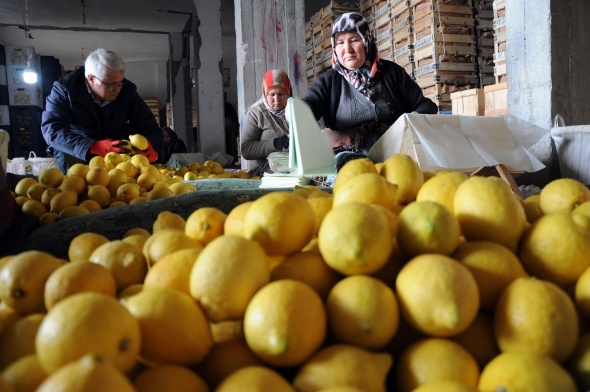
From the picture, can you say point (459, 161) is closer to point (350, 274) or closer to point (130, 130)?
point (350, 274)

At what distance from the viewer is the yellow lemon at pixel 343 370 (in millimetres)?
722

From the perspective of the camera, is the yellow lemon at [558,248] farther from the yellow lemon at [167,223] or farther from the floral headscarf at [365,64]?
the floral headscarf at [365,64]

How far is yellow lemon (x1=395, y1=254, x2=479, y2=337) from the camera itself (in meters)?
0.77

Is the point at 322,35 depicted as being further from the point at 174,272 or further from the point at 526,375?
the point at 526,375

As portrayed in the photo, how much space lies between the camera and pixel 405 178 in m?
1.28

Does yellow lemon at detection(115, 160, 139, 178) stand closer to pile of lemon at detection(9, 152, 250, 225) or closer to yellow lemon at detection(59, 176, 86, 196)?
pile of lemon at detection(9, 152, 250, 225)

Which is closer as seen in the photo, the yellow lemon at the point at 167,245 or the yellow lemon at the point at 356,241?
the yellow lemon at the point at 356,241

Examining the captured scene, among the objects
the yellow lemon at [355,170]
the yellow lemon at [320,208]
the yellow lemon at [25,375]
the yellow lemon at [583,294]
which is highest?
the yellow lemon at [355,170]

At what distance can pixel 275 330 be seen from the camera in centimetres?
73

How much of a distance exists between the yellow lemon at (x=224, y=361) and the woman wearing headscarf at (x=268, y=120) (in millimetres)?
4333

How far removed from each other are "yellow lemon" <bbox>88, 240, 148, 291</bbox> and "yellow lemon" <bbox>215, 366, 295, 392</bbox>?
1.29 ft

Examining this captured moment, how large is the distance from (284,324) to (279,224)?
244 mm

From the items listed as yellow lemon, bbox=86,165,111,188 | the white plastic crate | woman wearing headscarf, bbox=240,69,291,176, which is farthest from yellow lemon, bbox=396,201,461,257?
the white plastic crate

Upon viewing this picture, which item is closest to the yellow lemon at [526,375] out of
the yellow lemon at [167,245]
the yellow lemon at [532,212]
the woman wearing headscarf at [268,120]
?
the yellow lemon at [532,212]
